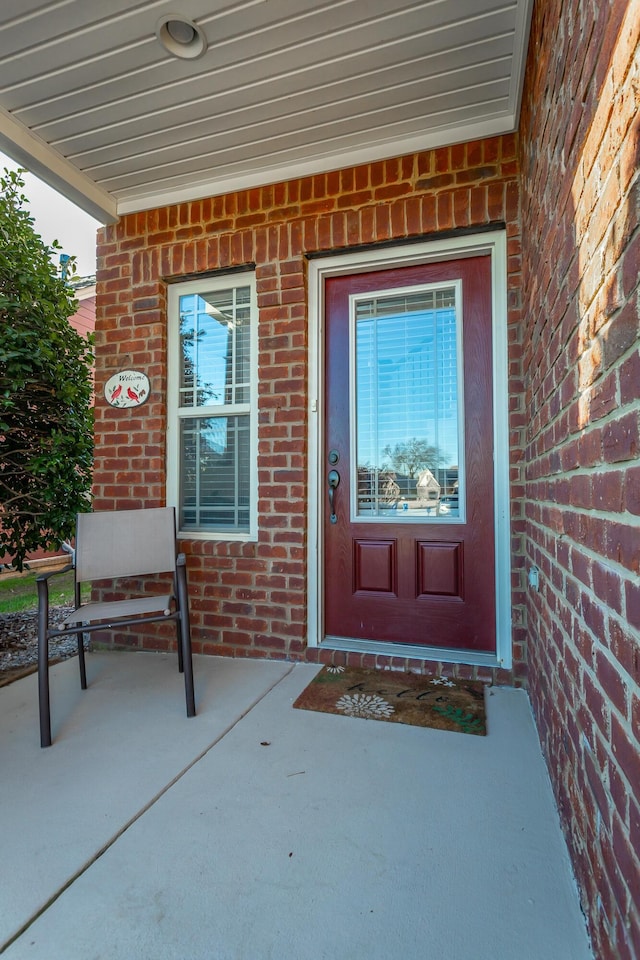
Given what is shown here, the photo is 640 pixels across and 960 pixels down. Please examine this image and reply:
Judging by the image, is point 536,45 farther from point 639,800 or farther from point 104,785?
point 104,785

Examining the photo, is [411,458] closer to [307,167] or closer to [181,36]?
[307,167]

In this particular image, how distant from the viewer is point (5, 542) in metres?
3.20

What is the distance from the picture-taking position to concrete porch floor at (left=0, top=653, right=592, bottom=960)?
1.08 m

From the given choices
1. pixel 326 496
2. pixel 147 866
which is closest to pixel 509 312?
pixel 326 496

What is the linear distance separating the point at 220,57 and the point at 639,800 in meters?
2.79

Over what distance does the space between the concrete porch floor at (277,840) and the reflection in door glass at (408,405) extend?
3.55 ft

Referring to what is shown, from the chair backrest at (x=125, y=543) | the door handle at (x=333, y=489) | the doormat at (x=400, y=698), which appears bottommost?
the doormat at (x=400, y=698)

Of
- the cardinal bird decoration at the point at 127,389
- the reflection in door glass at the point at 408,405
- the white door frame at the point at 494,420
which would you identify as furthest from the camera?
the cardinal bird decoration at the point at 127,389

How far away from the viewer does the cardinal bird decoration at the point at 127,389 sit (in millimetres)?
3021

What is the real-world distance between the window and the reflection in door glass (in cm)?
67

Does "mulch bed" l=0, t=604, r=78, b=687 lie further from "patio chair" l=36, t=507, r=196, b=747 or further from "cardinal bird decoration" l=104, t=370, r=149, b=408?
"cardinal bird decoration" l=104, t=370, r=149, b=408

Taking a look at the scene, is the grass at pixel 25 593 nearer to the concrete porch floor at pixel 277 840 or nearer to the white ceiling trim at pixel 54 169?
the concrete porch floor at pixel 277 840

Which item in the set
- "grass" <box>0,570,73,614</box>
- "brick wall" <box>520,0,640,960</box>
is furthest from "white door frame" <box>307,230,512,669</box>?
"grass" <box>0,570,73,614</box>

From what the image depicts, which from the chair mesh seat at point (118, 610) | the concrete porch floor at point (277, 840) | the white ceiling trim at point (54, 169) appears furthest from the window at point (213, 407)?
the concrete porch floor at point (277, 840)
